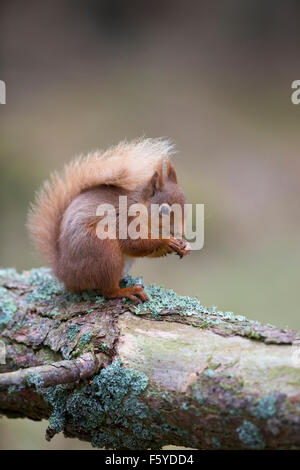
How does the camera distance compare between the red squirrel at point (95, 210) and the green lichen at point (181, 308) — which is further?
the red squirrel at point (95, 210)

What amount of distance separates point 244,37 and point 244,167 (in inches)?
95.2

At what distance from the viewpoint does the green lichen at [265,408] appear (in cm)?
118

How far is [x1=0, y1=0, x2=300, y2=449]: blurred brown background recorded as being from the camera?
4.10 m

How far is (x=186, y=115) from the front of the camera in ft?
19.3

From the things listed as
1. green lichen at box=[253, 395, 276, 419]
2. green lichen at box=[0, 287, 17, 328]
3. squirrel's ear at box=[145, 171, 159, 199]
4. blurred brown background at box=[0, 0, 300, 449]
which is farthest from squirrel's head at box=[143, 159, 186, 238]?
blurred brown background at box=[0, 0, 300, 449]

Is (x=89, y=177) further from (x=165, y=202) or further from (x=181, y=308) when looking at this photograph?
(x=181, y=308)

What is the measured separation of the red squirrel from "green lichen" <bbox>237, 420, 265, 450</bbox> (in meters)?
0.57

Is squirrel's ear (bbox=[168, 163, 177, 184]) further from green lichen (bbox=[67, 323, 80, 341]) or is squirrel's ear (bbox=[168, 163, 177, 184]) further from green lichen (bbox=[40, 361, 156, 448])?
green lichen (bbox=[40, 361, 156, 448])

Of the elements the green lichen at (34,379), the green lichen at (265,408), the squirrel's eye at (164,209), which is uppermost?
the squirrel's eye at (164,209)

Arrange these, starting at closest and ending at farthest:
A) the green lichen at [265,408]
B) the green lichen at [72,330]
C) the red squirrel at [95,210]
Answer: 1. the green lichen at [265,408]
2. the green lichen at [72,330]
3. the red squirrel at [95,210]

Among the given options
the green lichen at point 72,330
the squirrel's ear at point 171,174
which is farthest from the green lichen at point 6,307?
the squirrel's ear at point 171,174

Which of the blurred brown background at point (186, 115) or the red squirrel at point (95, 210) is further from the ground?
the blurred brown background at point (186, 115)

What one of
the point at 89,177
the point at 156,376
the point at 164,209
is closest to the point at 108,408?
the point at 156,376

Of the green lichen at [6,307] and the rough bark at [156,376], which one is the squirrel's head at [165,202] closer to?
the rough bark at [156,376]
